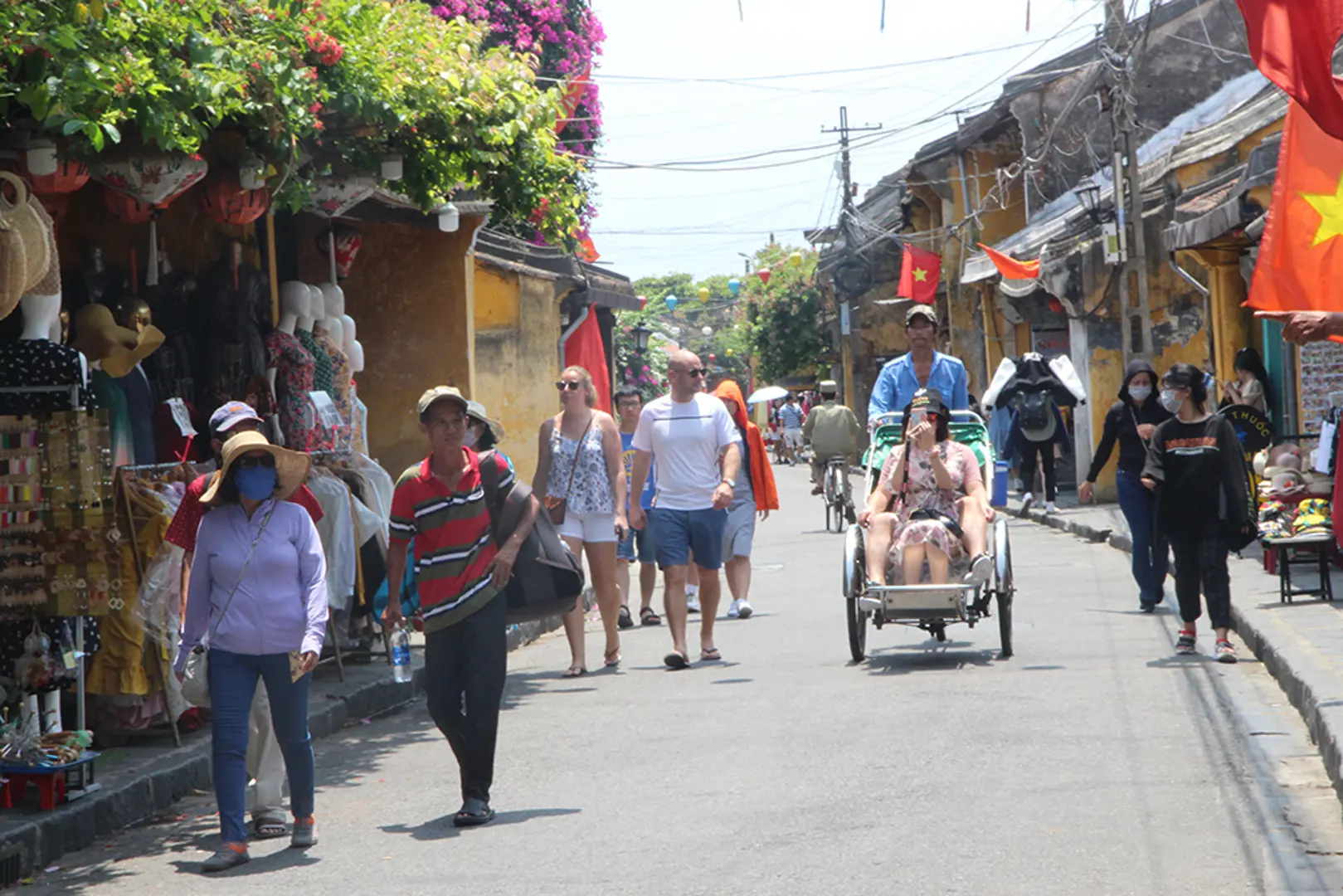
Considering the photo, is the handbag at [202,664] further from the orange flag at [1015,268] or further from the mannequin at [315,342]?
the orange flag at [1015,268]

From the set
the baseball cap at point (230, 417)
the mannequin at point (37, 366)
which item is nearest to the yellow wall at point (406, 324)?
the mannequin at point (37, 366)

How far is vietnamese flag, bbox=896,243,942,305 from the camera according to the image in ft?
137

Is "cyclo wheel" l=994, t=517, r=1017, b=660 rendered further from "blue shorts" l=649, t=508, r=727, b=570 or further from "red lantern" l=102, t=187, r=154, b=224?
"red lantern" l=102, t=187, r=154, b=224

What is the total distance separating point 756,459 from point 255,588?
8.07 m

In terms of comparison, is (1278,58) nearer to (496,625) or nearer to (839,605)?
(496,625)

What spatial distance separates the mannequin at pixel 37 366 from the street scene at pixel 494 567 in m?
0.02

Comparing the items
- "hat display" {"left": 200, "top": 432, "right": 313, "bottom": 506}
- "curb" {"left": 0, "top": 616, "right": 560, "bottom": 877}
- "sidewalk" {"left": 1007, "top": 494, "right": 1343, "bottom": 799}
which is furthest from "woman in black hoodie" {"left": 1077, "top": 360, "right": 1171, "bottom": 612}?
"hat display" {"left": 200, "top": 432, "right": 313, "bottom": 506}

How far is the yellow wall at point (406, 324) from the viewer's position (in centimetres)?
1538

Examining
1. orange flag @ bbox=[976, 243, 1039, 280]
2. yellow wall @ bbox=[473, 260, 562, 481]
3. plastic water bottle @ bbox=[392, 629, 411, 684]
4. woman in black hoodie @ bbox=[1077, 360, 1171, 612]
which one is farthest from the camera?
orange flag @ bbox=[976, 243, 1039, 280]

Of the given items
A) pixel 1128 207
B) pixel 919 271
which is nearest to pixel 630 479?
pixel 1128 207

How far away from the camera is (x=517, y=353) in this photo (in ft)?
67.6

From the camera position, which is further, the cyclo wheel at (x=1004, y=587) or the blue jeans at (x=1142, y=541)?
the blue jeans at (x=1142, y=541)

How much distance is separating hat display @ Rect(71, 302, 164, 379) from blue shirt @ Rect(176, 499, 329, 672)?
287 cm

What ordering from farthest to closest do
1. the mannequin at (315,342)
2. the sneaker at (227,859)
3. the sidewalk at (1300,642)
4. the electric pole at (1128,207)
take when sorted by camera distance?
the electric pole at (1128,207)
the mannequin at (315,342)
the sidewalk at (1300,642)
the sneaker at (227,859)
